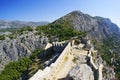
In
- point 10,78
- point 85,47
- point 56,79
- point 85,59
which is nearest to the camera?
point 56,79

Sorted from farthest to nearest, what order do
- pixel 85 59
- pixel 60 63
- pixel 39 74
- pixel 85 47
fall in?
pixel 85 47 → pixel 85 59 → pixel 60 63 → pixel 39 74

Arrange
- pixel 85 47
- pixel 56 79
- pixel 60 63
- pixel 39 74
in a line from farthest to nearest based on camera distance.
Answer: pixel 85 47
pixel 60 63
pixel 56 79
pixel 39 74

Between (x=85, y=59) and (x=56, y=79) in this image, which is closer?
(x=56, y=79)

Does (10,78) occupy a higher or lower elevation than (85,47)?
lower

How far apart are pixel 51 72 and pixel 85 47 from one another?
2888 centimetres

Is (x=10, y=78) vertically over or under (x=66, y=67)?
under

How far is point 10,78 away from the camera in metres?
102

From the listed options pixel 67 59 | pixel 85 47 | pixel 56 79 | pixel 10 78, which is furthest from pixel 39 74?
pixel 10 78

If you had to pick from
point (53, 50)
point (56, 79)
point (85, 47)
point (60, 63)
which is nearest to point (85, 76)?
point (56, 79)

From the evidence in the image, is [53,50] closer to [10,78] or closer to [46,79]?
[46,79]

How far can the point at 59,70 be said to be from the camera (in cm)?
3881

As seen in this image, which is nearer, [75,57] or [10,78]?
[75,57]

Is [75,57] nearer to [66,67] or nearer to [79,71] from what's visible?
[66,67]

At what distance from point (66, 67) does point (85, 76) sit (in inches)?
372
